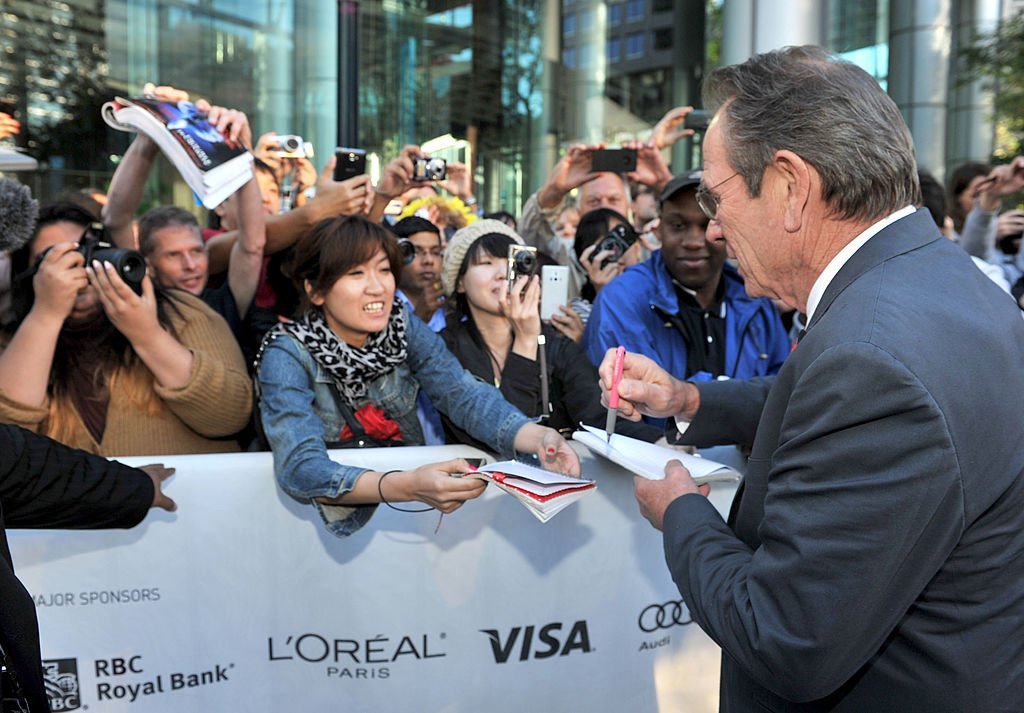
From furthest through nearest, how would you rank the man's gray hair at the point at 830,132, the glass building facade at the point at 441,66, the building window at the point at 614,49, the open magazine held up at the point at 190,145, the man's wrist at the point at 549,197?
the building window at the point at 614,49 → the glass building facade at the point at 441,66 → the man's wrist at the point at 549,197 → the open magazine held up at the point at 190,145 → the man's gray hair at the point at 830,132

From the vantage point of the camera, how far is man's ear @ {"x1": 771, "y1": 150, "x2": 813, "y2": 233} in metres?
1.47

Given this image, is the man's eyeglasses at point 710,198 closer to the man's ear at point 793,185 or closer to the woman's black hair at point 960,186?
the man's ear at point 793,185

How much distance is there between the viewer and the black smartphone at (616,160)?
493 centimetres

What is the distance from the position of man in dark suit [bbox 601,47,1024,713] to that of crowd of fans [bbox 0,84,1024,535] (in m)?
1.05

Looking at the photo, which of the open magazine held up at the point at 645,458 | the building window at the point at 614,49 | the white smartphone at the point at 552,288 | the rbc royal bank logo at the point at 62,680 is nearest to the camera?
the open magazine held up at the point at 645,458

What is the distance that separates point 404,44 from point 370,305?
8.88 meters

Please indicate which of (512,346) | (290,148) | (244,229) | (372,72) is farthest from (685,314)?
(372,72)

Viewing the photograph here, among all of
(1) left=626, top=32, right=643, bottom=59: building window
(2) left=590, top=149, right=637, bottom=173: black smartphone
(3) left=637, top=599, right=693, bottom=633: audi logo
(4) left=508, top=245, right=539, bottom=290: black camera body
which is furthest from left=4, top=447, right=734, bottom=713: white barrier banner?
(1) left=626, top=32, right=643, bottom=59: building window

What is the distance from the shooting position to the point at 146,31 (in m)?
9.32

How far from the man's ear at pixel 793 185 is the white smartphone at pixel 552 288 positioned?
7.29 ft

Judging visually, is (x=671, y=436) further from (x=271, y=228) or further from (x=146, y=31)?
(x=146, y=31)

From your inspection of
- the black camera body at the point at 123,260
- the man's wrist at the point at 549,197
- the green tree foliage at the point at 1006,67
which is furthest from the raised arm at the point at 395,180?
the green tree foliage at the point at 1006,67

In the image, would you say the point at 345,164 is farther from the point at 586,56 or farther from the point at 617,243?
the point at 586,56

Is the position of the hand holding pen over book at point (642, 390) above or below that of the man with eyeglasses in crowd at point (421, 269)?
below
